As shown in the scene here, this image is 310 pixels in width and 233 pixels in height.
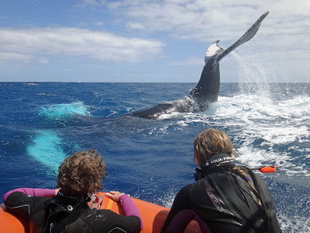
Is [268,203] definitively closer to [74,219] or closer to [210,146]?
[210,146]

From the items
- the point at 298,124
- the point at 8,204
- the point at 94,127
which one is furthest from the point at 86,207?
the point at 298,124

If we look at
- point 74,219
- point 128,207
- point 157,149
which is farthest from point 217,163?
point 157,149

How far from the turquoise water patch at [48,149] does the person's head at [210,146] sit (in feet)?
15.2

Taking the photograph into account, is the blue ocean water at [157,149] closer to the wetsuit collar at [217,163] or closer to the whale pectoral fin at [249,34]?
the wetsuit collar at [217,163]

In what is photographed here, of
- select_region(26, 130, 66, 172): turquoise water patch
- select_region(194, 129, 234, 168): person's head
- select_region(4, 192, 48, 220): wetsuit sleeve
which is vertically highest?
select_region(194, 129, 234, 168): person's head

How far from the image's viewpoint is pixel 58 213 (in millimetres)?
2088

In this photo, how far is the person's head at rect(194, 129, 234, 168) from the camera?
2373 mm

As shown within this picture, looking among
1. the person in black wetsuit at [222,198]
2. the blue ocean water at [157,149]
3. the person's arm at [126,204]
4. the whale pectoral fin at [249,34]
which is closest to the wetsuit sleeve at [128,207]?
the person's arm at [126,204]

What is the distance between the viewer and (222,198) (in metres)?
2.10

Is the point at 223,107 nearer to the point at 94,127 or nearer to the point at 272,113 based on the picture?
the point at 272,113

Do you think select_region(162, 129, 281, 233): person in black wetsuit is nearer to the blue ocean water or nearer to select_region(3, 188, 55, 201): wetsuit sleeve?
select_region(3, 188, 55, 201): wetsuit sleeve

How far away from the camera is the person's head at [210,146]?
7.79 ft

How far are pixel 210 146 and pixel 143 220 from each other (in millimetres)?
1081

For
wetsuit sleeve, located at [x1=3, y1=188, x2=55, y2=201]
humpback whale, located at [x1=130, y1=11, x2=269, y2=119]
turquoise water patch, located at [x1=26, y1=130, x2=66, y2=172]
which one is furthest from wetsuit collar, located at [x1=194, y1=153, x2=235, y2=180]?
humpback whale, located at [x1=130, y1=11, x2=269, y2=119]
